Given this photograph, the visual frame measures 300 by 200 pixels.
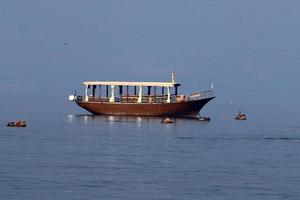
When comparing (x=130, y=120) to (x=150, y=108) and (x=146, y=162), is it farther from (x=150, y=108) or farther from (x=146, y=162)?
(x=146, y=162)

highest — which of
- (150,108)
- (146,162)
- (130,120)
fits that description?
(150,108)

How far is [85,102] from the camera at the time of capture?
5935 inches

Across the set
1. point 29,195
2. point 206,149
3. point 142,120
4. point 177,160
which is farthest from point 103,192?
point 142,120

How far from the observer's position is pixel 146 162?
86.0 m

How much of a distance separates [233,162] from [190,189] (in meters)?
18.1

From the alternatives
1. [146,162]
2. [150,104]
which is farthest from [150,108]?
[146,162]

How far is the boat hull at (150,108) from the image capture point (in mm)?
147375

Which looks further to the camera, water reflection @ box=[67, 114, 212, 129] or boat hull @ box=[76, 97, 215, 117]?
boat hull @ box=[76, 97, 215, 117]

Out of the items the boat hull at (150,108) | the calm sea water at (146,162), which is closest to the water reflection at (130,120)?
the boat hull at (150,108)

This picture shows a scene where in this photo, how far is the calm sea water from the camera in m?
69.2

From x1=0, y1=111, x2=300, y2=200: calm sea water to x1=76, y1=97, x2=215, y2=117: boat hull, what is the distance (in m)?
14.5

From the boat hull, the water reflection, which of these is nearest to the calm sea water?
the water reflection

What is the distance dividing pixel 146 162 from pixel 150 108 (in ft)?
205

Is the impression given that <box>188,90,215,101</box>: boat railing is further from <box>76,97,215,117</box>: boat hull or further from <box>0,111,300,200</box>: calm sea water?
<box>0,111,300,200</box>: calm sea water
